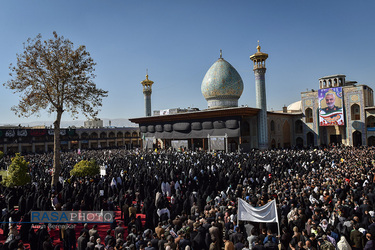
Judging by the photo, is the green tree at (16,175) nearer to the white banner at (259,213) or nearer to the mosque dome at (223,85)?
the white banner at (259,213)

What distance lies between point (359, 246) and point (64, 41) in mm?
15510

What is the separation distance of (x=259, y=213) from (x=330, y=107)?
29.2 m

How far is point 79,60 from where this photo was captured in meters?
15.0

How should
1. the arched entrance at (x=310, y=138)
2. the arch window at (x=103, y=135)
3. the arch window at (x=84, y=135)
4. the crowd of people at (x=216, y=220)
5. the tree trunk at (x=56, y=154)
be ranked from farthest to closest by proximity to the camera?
the arch window at (x=103, y=135), the arch window at (x=84, y=135), the arched entrance at (x=310, y=138), the tree trunk at (x=56, y=154), the crowd of people at (x=216, y=220)

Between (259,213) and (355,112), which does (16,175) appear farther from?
(355,112)

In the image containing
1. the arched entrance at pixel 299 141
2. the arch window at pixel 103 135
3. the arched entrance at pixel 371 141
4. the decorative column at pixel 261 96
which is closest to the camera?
the decorative column at pixel 261 96

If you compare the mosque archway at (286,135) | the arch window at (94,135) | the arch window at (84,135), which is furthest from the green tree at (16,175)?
the arch window at (94,135)

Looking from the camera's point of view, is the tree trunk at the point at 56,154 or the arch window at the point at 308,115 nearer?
the tree trunk at the point at 56,154

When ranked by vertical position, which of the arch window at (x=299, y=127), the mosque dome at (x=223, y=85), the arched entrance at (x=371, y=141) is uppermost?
the mosque dome at (x=223, y=85)

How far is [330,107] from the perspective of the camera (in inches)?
1235

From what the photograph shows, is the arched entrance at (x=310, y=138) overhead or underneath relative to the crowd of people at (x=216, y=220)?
overhead

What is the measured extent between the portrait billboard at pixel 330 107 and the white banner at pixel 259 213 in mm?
28543

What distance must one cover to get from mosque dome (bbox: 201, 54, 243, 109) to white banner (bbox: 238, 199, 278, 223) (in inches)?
1106

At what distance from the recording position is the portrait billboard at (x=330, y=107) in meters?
30.7
